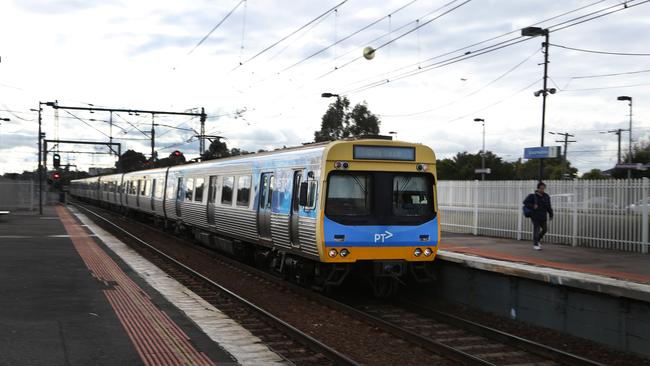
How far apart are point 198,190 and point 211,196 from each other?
2075 mm

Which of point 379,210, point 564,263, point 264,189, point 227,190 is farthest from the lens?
point 227,190

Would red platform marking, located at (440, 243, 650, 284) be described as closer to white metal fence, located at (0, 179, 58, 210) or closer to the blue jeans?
the blue jeans

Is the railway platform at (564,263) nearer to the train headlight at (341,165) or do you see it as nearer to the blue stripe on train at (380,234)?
the blue stripe on train at (380,234)

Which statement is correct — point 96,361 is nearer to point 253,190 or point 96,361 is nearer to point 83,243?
point 253,190

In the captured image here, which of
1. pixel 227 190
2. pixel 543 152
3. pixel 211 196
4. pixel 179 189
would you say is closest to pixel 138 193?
pixel 179 189

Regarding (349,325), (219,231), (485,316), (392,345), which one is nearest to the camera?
(392,345)

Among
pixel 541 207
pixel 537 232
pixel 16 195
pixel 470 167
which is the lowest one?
pixel 537 232

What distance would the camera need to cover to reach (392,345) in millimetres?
8656

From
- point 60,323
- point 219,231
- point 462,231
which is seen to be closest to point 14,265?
point 219,231

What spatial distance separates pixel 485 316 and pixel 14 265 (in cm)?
1053

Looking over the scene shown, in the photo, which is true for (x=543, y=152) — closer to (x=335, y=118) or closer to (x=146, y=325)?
(x=146, y=325)

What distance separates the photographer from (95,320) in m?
8.95

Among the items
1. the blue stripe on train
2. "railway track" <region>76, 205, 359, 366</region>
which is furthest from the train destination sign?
"railway track" <region>76, 205, 359, 366</region>

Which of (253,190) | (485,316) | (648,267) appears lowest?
(485,316)
